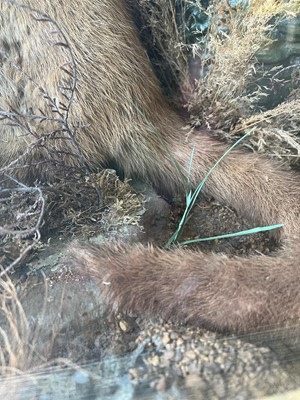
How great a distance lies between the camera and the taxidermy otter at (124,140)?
1.36m

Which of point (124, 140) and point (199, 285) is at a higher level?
point (124, 140)

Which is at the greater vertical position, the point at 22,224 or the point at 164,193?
the point at 22,224

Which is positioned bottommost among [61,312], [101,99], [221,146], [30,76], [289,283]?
[289,283]

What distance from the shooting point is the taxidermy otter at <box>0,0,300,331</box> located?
4.46 ft

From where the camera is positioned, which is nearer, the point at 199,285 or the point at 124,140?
the point at 199,285

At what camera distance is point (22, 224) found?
147 cm

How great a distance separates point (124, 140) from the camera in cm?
173

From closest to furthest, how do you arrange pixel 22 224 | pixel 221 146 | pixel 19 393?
pixel 19 393 < pixel 22 224 < pixel 221 146

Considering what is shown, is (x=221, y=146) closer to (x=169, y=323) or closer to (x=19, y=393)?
(x=169, y=323)

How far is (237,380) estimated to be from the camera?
0.96 meters

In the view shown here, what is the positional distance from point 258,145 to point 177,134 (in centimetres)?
30

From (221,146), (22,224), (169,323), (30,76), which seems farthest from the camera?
(221,146)

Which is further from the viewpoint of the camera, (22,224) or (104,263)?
(22,224)

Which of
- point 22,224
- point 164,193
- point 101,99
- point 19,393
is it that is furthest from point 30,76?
point 19,393
